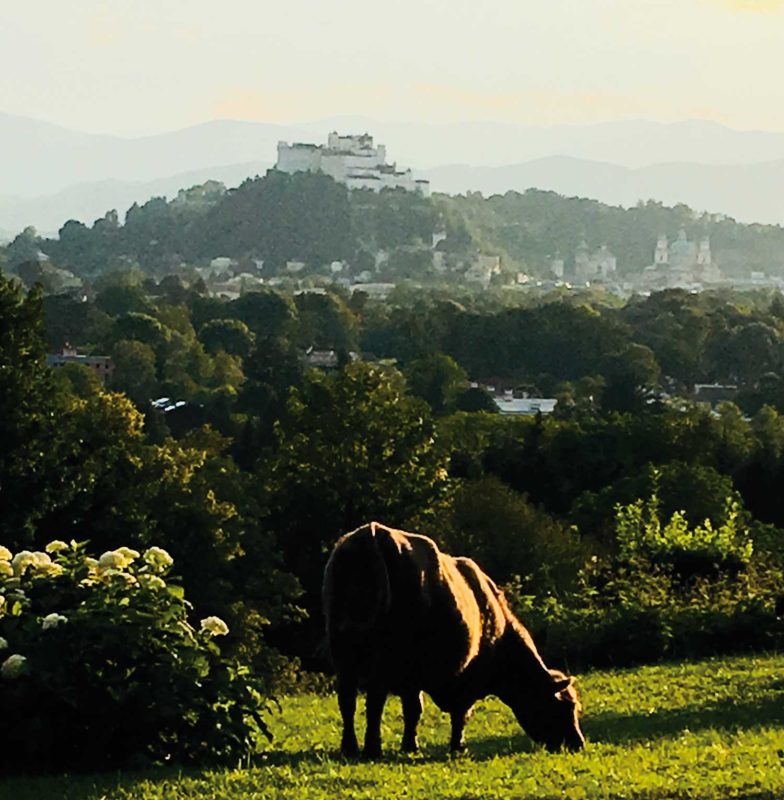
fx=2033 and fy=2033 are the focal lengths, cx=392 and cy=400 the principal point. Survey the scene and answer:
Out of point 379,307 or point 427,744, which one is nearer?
point 427,744

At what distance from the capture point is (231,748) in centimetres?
973

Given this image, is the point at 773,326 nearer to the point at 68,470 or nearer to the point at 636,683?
the point at 68,470

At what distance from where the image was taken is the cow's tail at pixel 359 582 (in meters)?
9.52

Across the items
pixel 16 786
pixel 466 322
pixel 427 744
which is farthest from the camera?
pixel 466 322

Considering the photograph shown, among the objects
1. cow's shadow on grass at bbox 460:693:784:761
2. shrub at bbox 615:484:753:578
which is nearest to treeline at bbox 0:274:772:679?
shrub at bbox 615:484:753:578

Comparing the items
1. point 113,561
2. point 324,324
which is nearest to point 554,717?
point 113,561

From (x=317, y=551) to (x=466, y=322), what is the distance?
248 ft

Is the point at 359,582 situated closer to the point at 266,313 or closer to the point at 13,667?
the point at 13,667

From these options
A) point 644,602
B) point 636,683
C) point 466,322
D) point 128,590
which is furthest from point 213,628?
point 466,322

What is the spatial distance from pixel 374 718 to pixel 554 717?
116cm

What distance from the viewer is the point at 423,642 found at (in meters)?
9.93

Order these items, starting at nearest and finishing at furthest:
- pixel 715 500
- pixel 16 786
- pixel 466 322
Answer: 1. pixel 16 786
2. pixel 715 500
3. pixel 466 322

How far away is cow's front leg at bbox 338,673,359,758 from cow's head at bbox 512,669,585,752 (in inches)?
39.5

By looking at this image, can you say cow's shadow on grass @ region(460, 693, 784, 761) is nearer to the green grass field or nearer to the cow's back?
the green grass field
